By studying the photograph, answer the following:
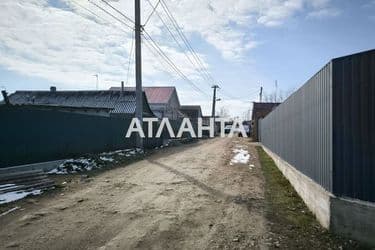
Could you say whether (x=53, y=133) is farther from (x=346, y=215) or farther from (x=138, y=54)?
(x=346, y=215)

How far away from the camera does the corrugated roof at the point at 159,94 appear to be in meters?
51.3

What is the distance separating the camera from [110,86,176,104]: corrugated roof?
5131 centimetres

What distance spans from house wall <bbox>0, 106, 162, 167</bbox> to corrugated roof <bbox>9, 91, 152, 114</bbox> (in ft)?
41.1

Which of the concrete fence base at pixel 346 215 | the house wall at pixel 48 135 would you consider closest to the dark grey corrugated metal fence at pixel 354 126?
the concrete fence base at pixel 346 215

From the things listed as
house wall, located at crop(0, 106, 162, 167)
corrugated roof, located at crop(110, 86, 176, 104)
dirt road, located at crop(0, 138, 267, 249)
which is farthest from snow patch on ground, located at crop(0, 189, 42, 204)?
corrugated roof, located at crop(110, 86, 176, 104)

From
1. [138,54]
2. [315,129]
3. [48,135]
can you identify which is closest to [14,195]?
[48,135]

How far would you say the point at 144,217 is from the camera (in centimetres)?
652

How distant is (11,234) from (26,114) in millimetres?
7062

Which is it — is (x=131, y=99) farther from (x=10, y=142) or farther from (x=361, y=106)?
(x=361, y=106)

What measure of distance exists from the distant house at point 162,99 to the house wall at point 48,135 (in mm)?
30950

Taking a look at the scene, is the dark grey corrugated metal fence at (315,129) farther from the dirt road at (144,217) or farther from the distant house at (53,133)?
the distant house at (53,133)

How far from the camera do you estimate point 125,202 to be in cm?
779

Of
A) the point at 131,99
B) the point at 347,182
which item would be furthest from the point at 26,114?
the point at 131,99

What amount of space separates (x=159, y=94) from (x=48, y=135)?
39631mm
